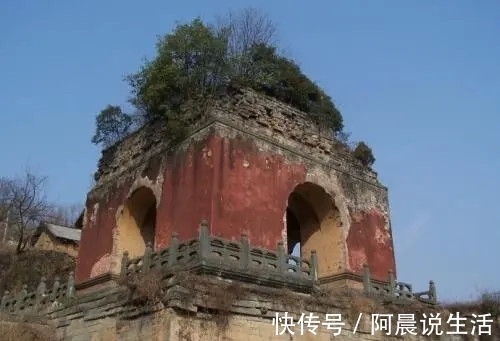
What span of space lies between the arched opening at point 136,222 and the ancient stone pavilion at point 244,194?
3 centimetres

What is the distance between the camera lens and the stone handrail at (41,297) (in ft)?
44.2

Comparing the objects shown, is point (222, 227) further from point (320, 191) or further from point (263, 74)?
point (263, 74)

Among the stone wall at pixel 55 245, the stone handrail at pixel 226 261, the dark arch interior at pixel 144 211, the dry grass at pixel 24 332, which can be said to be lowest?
the dry grass at pixel 24 332

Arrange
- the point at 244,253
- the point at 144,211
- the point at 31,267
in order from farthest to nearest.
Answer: the point at 31,267 < the point at 144,211 < the point at 244,253

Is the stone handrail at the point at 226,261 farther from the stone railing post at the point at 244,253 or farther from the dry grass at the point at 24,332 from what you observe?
the dry grass at the point at 24,332

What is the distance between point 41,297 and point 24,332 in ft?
8.37

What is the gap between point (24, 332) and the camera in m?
11.8

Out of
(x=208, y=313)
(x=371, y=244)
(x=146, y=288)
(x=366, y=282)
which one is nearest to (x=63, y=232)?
(x=371, y=244)

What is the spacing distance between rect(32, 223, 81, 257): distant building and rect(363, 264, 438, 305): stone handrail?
75.7 feet

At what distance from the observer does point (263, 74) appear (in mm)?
17438

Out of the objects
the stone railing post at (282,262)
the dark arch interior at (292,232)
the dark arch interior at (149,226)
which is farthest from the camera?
the dark arch interior at (292,232)

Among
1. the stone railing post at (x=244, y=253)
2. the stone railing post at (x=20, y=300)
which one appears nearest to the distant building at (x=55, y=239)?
the stone railing post at (x=20, y=300)

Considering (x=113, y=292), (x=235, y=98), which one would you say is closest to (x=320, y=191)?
(x=235, y=98)

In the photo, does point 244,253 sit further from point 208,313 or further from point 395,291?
point 395,291
